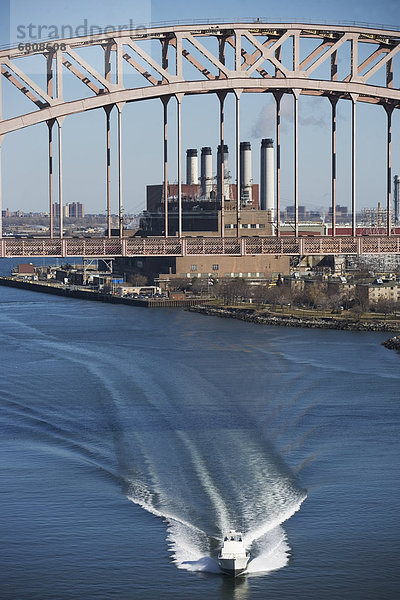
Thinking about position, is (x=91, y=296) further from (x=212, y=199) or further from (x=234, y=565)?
(x=234, y=565)

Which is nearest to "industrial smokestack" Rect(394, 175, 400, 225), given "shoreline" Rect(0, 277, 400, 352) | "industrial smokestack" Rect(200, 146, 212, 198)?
"industrial smokestack" Rect(200, 146, 212, 198)

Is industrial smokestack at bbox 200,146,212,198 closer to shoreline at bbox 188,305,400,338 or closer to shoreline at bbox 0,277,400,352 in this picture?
shoreline at bbox 0,277,400,352

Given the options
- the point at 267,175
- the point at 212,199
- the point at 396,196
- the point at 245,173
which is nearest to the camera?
the point at 212,199

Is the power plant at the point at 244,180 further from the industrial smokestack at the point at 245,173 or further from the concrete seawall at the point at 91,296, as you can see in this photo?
the concrete seawall at the point at 91,296

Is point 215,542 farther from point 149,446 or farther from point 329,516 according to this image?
point 149,446

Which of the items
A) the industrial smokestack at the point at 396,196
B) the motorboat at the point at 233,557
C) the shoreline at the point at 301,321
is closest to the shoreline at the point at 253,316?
the shoreline at the point at 301,321

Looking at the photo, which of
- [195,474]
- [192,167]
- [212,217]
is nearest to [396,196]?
[192,167]

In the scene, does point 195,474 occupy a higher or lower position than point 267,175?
lower

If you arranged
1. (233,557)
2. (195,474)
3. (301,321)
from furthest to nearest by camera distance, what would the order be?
(301,321)
(195,474)
(233,557)
